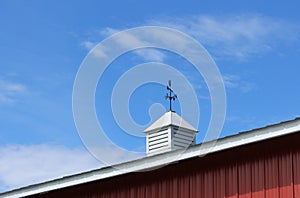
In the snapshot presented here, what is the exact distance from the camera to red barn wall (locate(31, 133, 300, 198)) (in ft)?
33.5

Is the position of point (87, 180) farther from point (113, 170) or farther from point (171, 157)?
point (171, 157)

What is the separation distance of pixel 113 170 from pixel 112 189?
2.45 ft

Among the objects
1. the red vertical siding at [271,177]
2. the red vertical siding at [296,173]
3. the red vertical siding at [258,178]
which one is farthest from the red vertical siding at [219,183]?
the red vertical siding at [296,173]

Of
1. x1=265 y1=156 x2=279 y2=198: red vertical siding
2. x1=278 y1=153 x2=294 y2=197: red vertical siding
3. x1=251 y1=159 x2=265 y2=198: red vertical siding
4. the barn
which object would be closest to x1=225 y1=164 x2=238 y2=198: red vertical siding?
the barn

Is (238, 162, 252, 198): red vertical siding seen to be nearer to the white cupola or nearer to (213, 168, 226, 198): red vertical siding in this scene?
(213, 168, 226, 198): red vertical siding

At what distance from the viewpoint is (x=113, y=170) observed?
12.0 m

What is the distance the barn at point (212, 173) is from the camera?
10.2 meters

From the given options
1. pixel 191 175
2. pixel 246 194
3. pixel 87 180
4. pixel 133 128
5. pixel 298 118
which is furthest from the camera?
pixel 133 128

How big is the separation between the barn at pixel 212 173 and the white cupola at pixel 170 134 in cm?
336

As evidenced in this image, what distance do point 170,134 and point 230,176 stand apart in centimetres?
540

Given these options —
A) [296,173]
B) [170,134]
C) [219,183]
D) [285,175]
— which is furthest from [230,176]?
[170,134]

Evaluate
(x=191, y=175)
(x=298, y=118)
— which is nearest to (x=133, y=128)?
(x=191, y=175)

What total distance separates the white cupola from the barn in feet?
11.0

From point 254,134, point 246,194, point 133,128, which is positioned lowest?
point 246,194
